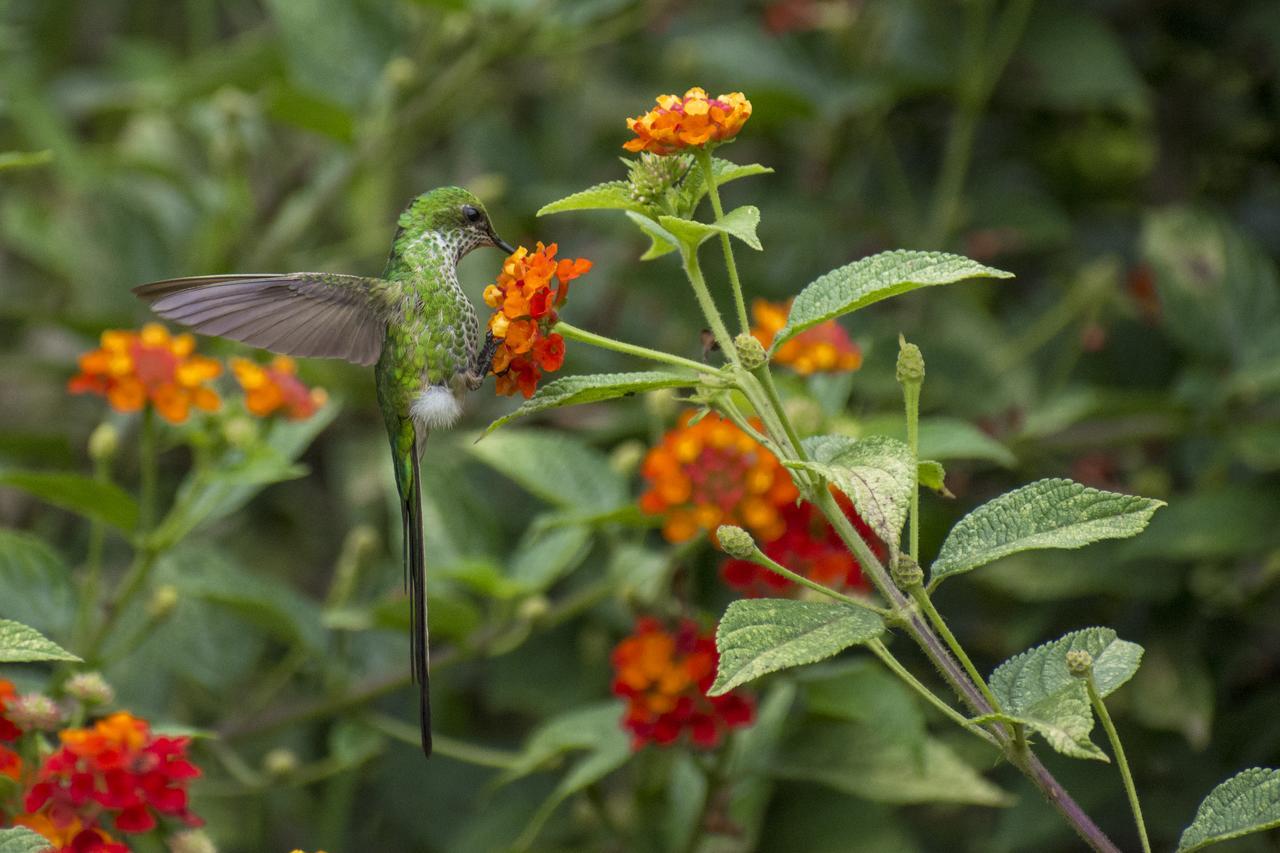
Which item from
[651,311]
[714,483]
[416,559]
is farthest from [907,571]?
[651,311]

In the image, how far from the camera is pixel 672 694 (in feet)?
5.76

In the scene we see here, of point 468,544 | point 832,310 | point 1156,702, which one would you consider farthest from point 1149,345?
point 832,310

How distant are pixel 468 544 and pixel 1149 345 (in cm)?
125

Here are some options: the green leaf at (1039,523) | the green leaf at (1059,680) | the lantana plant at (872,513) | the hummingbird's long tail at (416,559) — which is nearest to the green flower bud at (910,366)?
the lantana plant at (872,513)

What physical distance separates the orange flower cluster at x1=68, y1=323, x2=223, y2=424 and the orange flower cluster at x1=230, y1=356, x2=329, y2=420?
0.04 meters

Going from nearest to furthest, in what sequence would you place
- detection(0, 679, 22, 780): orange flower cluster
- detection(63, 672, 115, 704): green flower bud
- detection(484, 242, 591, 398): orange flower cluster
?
detection(484, 242, 591, 398): orange flower cluster
detection(0, 679, 22, 780): orange flower cluster
detection(63, 672, 115, 704): green flower bud

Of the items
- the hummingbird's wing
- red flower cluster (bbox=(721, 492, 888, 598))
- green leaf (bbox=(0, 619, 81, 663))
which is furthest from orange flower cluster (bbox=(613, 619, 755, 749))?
green leaf (bbox=(0, 619, 81, 663))

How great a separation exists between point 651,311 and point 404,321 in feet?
4.48

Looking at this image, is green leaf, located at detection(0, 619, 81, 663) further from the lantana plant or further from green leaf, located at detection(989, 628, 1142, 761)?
green leaf, located at detection(989, 628, 1142, 761)

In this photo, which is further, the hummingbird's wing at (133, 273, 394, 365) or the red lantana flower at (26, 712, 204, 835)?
the hummingbird's wing at (133, 273, 394, 365)

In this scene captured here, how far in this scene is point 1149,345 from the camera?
8.57 ft

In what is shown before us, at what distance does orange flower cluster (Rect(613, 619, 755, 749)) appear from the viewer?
1.76m

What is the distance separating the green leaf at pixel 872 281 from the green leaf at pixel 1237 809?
1.33 ft

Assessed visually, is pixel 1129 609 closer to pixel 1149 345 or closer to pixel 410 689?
pixel 1149 345
